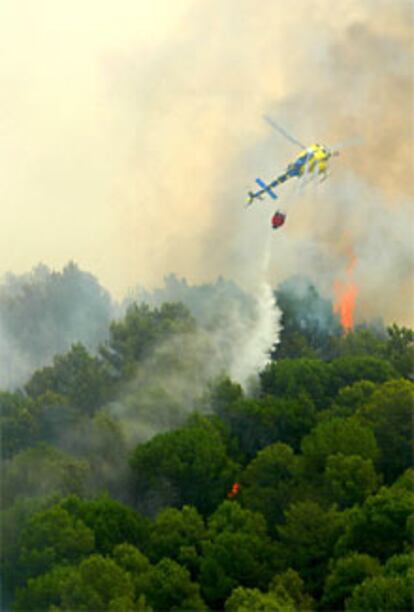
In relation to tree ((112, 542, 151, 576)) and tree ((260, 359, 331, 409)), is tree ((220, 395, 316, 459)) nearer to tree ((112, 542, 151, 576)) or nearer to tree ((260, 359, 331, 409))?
tree ((260, 359, 331, 409))

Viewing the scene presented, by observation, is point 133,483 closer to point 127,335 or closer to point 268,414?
point 268,414

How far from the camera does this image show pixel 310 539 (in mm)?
107750

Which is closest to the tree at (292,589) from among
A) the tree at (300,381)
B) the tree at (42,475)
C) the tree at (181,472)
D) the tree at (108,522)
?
the tree at (108,522)

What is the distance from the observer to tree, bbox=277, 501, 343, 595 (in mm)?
106562

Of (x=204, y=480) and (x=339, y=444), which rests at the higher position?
(x=204, y=480)

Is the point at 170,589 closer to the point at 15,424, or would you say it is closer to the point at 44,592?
the point at 44,592

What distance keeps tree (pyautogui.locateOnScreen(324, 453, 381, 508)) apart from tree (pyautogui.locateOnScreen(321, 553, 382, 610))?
16.7 meters

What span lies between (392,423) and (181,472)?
21.2 meters

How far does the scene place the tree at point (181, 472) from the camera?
415 ft

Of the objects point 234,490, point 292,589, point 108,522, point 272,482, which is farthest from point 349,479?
point 108,522

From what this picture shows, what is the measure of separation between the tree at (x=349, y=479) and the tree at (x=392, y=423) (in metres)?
6.73

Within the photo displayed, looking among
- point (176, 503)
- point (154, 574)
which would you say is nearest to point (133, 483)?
point (176, 503)

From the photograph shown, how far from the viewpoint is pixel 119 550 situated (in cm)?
10388

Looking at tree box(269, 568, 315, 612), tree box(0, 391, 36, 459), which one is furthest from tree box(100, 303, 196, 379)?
tree box(269, 568, 315, 612)
